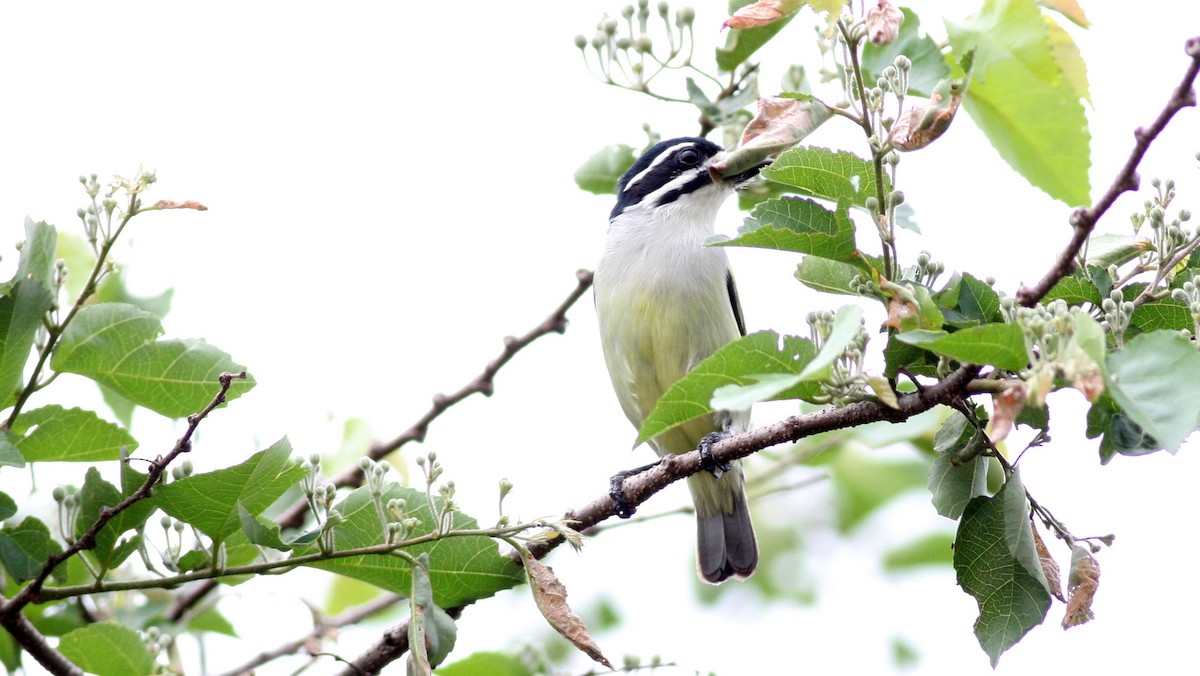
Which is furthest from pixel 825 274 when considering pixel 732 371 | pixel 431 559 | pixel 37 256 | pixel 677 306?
pixel 677 306

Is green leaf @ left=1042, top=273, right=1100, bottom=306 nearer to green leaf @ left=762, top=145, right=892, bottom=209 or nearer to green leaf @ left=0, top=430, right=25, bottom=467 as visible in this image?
green leaf @ left=762, top=145, right=892, bottom=209

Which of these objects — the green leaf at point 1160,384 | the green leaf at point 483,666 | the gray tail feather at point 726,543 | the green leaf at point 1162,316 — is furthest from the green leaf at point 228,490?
the gray tail feather at point 726,543

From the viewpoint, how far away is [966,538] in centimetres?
376

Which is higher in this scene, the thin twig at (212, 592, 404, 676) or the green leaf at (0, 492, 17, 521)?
the green leaf at (0, 492, 17, 521)

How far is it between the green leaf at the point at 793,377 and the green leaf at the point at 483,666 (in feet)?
7.03

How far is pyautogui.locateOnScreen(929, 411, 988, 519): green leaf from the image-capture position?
385cm

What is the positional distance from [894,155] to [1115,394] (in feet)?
2.91

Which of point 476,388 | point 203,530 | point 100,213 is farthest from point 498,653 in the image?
point 100,213

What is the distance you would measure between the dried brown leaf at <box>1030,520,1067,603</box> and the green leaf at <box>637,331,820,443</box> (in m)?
1.16

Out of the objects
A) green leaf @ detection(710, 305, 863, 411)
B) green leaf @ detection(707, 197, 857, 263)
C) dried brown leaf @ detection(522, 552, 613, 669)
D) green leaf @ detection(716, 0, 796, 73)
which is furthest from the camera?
→ green leaf @ detection(716, 0, 796, 73)

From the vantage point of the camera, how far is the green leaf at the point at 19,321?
12.1 feet

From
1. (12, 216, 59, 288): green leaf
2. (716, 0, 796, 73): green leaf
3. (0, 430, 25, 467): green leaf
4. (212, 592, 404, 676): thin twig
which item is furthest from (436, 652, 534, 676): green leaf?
(716, 0, 796, 73): green leaf

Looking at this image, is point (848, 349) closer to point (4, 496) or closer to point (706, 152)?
point (4, 496)

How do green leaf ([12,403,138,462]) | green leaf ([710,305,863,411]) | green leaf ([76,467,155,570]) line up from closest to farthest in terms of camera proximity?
green leaf ([710,305,863,411]) → green leaf ([76,467,155,570]) → green leaf ([12,403,138,462])
